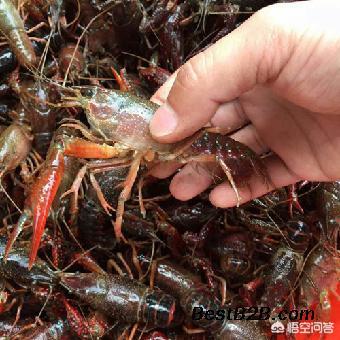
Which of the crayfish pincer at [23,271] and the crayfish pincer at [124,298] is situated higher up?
the crayfish pincer at [23,271]

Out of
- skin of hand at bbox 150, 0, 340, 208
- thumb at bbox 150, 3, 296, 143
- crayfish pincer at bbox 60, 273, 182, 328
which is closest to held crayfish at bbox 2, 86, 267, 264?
skin of hand at bbox 150, 0, 340, 208

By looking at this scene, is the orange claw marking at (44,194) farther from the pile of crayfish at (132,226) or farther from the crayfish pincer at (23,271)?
the crayfish pincer at (23,271)

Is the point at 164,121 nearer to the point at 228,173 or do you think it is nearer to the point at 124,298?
the point at 228,173

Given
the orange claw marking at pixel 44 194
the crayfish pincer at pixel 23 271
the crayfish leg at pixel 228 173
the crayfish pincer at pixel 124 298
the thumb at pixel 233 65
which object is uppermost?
the thumb at pixel 233 65

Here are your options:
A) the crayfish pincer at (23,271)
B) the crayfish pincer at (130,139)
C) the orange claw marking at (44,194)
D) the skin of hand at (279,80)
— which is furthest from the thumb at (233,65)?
the crayfish pincer at (23,271)

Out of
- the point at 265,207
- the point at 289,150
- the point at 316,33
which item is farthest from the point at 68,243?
the point at 316,33

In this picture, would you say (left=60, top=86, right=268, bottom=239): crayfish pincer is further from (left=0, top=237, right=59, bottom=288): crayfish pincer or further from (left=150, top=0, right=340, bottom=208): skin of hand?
(left=0, top=237, right=59, bottom=288): crayfish pincer

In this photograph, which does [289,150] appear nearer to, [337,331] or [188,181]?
[188,181]
